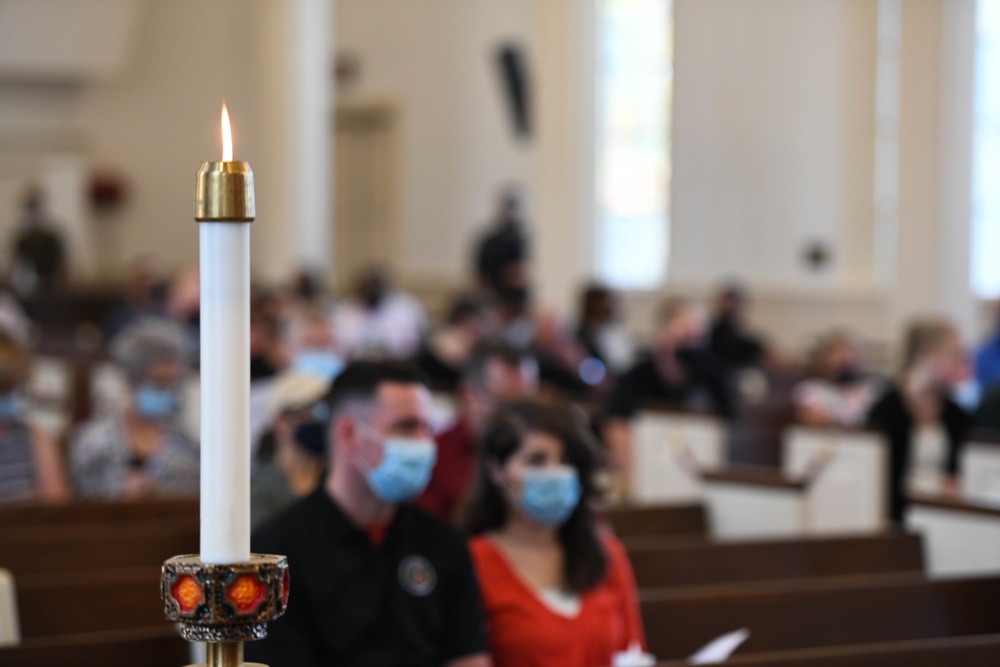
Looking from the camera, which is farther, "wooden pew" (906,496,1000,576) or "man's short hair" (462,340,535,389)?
"man's short hair" (462,340,535,389)

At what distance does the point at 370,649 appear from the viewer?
2.73 m

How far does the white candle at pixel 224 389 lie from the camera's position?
91 cm

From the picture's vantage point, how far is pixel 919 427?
22.6ft

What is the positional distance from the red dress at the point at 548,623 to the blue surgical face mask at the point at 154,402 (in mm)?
2048

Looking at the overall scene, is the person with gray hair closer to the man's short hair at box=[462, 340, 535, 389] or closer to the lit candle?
the man's short hair at box=[462, 340, 535, 389]

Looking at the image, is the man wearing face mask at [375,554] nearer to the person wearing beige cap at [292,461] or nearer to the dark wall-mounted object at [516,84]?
the person wearing beige cap at [292,461]

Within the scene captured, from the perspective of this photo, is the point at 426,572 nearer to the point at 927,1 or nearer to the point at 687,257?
the point at 927,1

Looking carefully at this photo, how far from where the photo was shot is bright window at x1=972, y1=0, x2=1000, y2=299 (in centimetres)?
1127

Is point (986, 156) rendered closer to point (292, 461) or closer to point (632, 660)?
point (292, 461)

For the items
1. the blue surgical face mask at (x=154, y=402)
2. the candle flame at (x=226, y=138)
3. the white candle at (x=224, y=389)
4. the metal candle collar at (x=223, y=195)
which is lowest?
the blue surgical face mask at (x=154, y=402)

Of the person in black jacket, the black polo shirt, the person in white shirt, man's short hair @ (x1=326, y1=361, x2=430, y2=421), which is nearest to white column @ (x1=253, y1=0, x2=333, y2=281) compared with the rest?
the person in white shirt

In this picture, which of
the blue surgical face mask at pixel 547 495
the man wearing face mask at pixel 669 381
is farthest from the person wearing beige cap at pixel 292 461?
the man wearing face mask at pixel 669 381

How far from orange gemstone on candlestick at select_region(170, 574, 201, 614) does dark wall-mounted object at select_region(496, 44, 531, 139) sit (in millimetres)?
14447

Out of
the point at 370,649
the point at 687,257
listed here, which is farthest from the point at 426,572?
the point at 687,257
